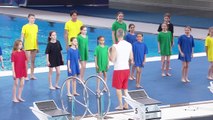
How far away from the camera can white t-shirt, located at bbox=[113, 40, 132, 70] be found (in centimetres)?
1111

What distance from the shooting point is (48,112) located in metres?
9.93

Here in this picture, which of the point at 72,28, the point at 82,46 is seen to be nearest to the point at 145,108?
the point at 82,46

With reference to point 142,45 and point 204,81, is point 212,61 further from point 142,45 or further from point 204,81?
point 142,45

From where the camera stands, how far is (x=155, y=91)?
1319 centimetres

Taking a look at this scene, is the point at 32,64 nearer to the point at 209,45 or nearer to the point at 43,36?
the point at 209,45

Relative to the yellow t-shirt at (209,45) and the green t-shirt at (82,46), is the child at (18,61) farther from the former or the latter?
the yellow t-shirt at (209,45)

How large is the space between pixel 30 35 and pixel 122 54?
329 cm

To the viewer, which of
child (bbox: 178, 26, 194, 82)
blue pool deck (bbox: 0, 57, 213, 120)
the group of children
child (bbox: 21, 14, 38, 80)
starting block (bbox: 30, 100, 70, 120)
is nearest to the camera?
starting block (bbox: 30, 100, 70, 120)

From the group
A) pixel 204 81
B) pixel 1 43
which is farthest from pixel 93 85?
pixel 1 43

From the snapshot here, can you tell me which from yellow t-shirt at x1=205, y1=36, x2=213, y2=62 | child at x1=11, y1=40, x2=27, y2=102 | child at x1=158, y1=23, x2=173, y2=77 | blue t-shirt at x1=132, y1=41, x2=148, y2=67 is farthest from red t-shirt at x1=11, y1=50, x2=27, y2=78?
yellow t-shirt at x1=205, y1=36, x2=213, y2=62

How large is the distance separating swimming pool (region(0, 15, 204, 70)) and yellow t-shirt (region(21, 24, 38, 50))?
3.31 m

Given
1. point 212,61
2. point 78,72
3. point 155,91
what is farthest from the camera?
point 212,61

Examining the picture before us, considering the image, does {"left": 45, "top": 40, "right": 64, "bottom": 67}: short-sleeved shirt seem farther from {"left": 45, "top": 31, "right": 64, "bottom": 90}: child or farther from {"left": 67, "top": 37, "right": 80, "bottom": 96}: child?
{"left": 67, "top": 37, "right": 80, "bottom": 96}: child

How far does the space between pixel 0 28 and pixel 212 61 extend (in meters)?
13.5
